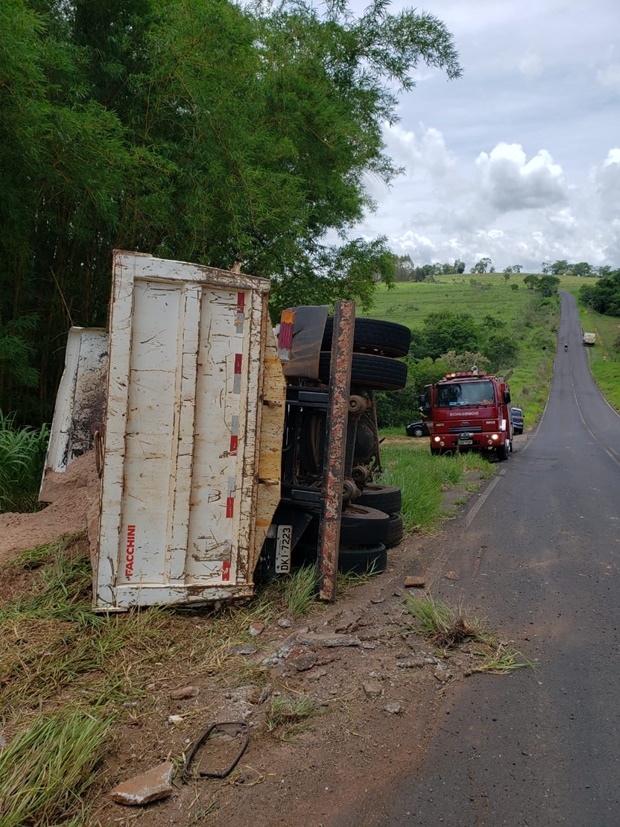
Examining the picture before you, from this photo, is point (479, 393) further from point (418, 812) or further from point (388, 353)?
point (418, 812)

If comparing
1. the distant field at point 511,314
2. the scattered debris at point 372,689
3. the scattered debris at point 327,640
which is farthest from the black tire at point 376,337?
the distant field at point 511,314

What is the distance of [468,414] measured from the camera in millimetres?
A: 15430

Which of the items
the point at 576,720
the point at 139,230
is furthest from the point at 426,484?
the point at 576,720

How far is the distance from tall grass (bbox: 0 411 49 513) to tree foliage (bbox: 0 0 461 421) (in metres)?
0.91

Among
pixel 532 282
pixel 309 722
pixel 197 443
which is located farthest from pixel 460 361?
pixel 532 282

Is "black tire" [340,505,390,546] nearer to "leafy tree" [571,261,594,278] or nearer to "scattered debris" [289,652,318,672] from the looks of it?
"scattered debris" [289,652,318,672]

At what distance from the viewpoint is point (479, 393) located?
15758 mm

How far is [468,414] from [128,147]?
11146mm

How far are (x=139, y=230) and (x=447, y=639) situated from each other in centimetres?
524

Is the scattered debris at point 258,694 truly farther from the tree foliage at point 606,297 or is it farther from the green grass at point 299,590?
the tree foliage at point 606,297

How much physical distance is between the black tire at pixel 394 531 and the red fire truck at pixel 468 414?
9.50 m

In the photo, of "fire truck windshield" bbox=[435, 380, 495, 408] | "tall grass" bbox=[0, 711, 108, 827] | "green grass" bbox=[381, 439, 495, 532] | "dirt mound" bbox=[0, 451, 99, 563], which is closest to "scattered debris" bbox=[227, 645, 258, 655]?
"tall grass" bbox=[0, 711, 108, 827]

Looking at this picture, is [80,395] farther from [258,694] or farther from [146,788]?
[146,788]

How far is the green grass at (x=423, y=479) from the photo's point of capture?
7133 millimetres
